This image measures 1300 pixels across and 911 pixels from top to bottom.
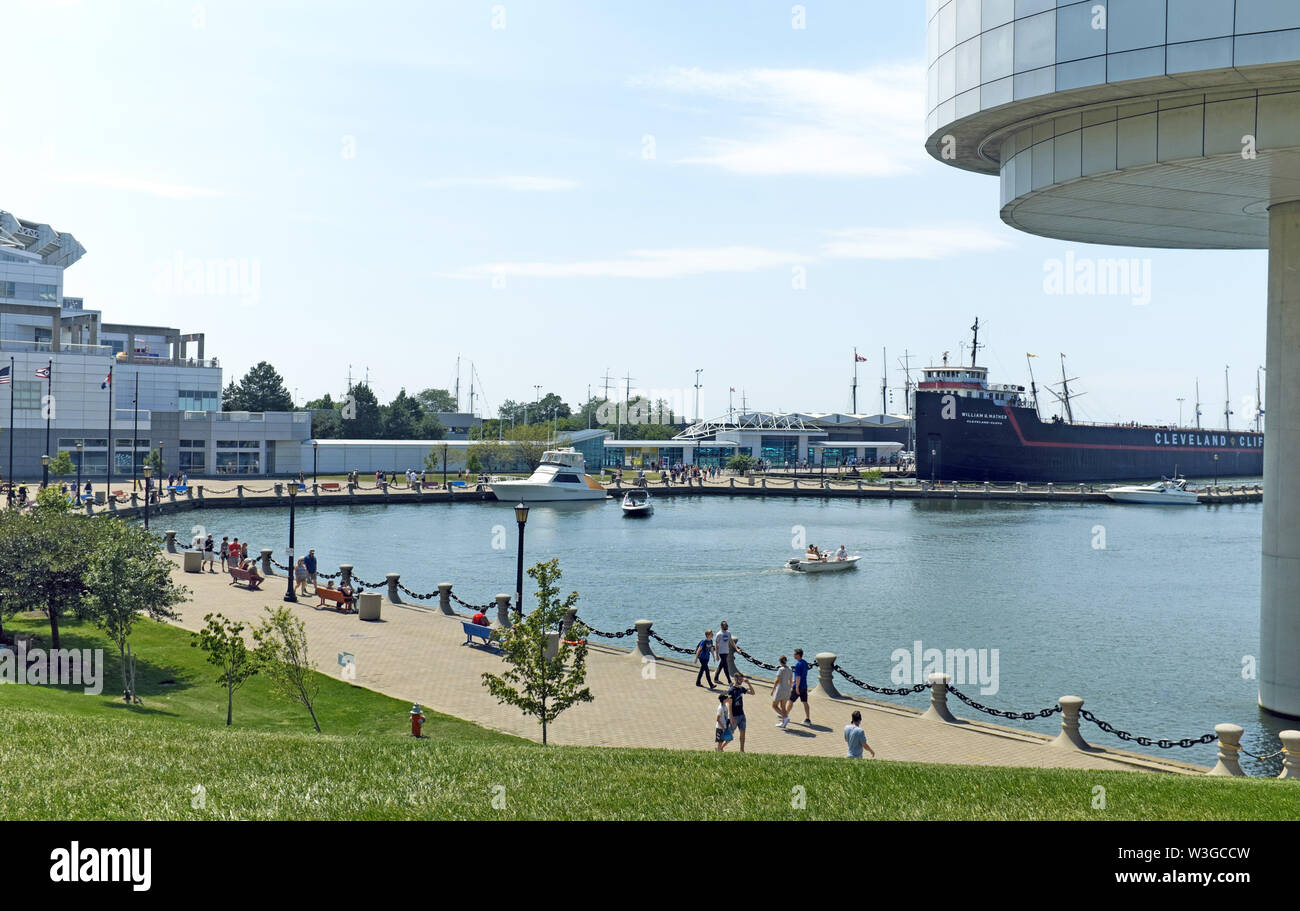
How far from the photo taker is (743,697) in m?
23.1

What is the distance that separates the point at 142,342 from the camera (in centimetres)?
12031

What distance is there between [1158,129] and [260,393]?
125 meters

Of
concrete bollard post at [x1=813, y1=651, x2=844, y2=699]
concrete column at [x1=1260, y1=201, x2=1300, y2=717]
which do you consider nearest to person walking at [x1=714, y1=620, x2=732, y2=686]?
concrete bollard post at [x1=813, y1=651, x2=844, y2=699]

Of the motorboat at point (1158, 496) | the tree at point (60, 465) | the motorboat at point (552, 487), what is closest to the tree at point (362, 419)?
the motorboat at point (552, 487)

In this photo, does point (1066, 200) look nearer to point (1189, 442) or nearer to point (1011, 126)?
point (1011, 126)

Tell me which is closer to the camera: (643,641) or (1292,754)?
(1292,754)

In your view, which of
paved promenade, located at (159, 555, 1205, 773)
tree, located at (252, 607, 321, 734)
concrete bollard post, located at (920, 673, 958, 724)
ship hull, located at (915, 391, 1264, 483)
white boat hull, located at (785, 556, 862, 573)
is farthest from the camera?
ship hull, located at (915, 391, 1264, 483)

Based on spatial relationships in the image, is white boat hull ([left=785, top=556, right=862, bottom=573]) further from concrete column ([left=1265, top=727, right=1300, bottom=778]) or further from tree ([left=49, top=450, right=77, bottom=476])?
tree ([left=49, top=450, right=77, bottom=476])

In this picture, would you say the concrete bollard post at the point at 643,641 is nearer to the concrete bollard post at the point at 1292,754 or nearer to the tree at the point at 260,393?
the concrete bollard post at the point at 1292,754

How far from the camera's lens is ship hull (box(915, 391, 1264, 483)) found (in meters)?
112

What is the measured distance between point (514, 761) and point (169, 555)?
3687cm

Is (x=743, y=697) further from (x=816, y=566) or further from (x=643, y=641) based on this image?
(x=816, y=566)

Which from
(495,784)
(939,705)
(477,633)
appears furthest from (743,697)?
(495,784)

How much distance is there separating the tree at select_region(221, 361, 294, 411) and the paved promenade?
349 feet
